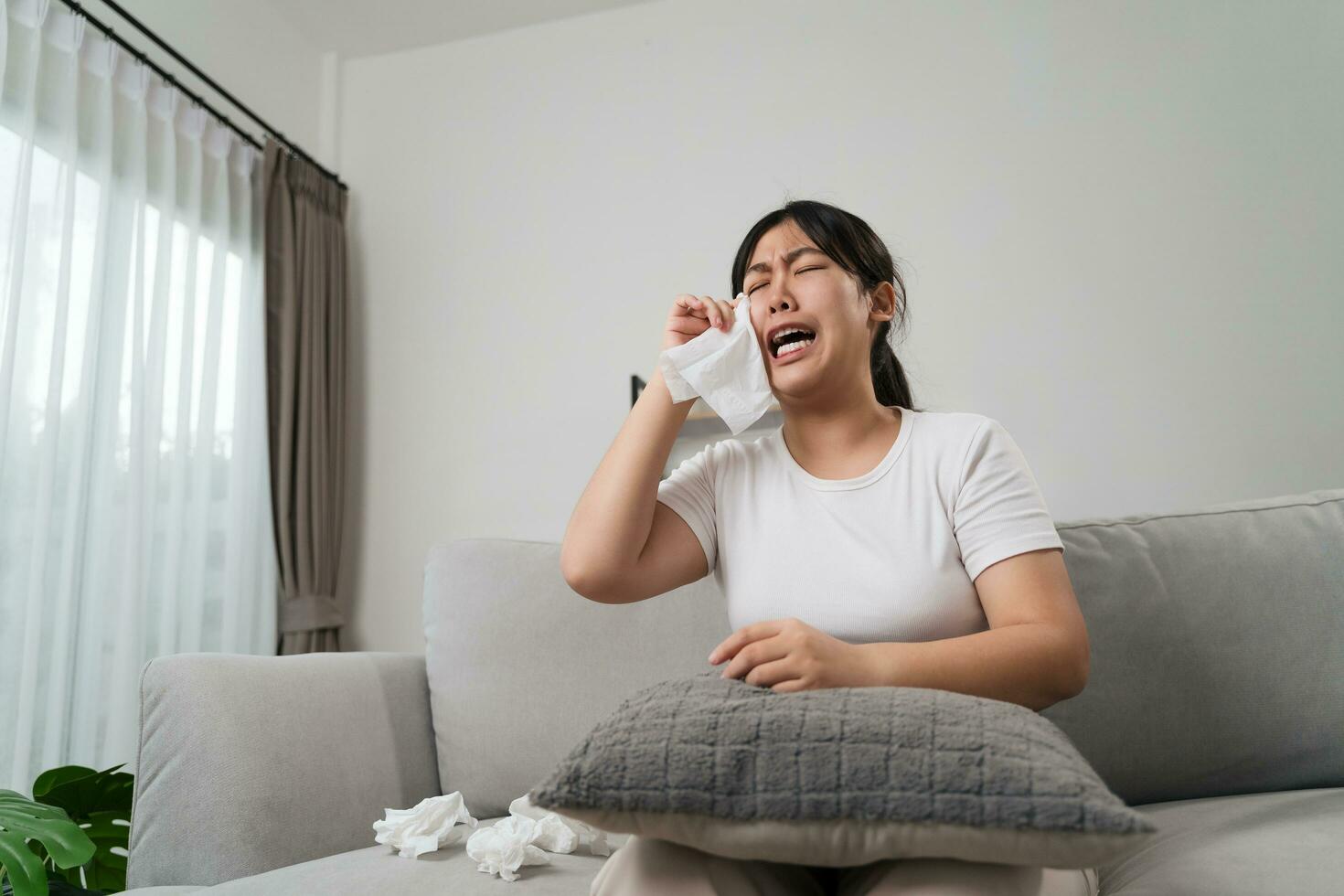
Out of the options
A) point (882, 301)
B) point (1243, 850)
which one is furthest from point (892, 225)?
point (1243, 850)

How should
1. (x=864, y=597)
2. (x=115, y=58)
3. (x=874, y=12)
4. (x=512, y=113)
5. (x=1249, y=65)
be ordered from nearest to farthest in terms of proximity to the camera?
(x=864, y=597) → (x=115, y=58) → (x=1249, y=65) → (x=874, y=12) → (x=512, y=113)

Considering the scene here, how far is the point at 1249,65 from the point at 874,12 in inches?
41.7

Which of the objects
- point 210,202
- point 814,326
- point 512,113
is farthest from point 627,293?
point 814,326

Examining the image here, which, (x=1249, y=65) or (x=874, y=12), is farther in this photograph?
(x=874, y=12)

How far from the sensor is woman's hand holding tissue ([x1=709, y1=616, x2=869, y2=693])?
0.77 meters

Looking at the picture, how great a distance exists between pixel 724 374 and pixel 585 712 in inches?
24.2

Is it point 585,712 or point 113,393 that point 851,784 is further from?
point 113,393

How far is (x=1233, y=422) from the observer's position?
2.36 m

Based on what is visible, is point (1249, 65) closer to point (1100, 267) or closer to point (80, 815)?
point (1100, 267)

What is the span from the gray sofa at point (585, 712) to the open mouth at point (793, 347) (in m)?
0.47

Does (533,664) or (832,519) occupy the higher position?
(832,519)

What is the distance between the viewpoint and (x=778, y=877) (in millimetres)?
720

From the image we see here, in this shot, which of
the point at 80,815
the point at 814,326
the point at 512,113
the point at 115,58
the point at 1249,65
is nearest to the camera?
the point at 814,326

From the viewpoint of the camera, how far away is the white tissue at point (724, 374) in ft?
3.65
